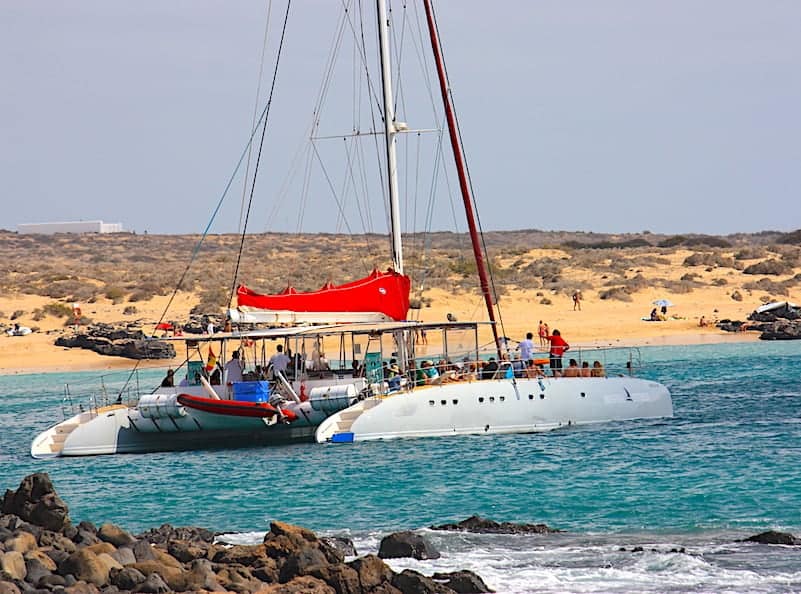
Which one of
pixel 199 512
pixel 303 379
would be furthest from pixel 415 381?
pixel 199 512

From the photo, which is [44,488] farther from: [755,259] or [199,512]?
[755,259]

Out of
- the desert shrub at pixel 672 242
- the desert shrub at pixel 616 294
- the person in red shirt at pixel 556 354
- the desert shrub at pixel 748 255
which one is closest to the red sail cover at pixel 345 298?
the person in red shirt at pixel 556 354

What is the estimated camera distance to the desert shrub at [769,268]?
70.7 meters

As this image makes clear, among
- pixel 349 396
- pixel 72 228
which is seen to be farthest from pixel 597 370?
pixel 72 228

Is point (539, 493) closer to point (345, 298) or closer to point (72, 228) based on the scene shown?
point (345, 298)

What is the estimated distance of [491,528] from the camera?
1839 cm

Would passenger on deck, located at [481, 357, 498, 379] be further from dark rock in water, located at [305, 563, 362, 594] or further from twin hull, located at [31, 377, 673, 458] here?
dark rock in water, located at [305, 563, 362, 594]

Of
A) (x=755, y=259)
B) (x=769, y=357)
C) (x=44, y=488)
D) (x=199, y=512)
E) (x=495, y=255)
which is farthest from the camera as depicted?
(x=495, y=255)

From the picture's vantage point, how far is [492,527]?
18.4m

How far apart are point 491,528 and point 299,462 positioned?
7.79 metres

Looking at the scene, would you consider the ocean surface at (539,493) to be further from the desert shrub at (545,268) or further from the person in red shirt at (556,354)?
the desert shrub at (545,268)

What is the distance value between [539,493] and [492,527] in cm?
314

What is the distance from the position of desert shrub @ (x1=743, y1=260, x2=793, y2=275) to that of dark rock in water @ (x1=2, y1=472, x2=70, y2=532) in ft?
187

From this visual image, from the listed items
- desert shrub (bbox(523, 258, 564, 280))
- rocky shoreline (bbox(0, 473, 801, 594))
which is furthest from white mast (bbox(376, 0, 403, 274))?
desert shrub (bbox(523, 258, 564, 280))
